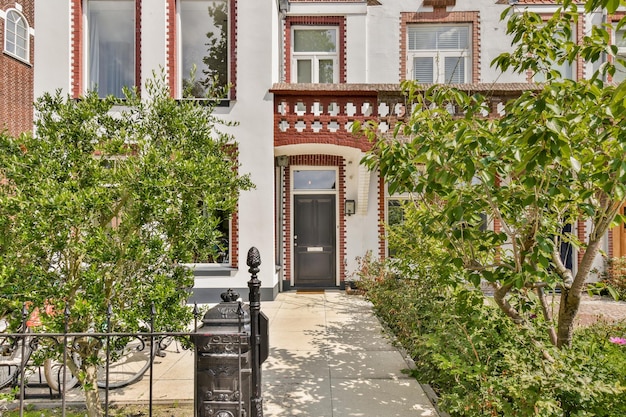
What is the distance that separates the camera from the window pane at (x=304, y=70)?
28.6 ft

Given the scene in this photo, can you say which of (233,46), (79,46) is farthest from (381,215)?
(79,46)

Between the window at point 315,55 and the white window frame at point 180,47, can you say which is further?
the window at point 315,55

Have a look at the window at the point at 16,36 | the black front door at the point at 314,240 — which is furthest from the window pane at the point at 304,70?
the window at the point at 16,36

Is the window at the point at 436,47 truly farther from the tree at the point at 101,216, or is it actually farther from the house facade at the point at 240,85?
the tree at the point at 101,216

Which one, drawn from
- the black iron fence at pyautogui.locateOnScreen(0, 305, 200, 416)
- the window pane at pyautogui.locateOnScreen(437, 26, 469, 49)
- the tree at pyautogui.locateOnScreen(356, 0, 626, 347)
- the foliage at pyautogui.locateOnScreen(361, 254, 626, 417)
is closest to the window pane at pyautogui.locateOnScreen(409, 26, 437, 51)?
the window pane at pyautogui.locateOnScreen(437, 26, 469, 49)

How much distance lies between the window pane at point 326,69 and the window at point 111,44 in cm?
409

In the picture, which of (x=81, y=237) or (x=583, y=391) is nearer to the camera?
(x=583, y=391)

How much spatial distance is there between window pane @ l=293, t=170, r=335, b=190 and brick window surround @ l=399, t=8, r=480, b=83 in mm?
3104

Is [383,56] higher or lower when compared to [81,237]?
higher

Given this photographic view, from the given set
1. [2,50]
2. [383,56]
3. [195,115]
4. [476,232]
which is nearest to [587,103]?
[476,232]

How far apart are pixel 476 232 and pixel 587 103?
1.02 m

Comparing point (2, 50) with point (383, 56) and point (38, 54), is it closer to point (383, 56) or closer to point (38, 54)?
point (38, 54)

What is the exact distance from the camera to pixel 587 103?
1.94 m

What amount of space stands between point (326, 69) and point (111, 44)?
4.61 m
